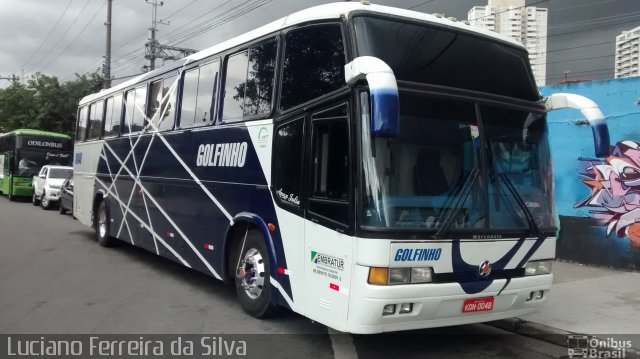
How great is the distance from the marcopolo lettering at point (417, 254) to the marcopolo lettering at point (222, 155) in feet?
8.80

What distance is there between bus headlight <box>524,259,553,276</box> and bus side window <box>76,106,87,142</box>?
1130 cm

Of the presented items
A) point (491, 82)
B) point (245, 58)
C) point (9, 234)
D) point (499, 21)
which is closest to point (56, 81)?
point (9, 234)

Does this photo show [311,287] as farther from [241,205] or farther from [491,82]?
[491,82]

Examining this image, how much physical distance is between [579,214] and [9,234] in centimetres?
1342

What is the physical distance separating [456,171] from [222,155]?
3.27 meters

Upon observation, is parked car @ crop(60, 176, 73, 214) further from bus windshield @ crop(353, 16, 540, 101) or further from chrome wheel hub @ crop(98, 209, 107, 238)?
bus windshield @ crop(353, 16, 540, 101)

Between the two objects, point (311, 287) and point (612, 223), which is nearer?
point (311, 287)

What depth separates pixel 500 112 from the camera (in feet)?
17.3

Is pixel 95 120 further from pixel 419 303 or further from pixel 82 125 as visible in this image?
pixel 419 303

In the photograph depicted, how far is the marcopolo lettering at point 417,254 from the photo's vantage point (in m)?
4.52

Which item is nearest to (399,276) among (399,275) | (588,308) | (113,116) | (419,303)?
(399,275)

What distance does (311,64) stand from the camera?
5531 mm

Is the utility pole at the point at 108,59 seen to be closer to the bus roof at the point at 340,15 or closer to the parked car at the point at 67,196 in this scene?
the parked car at the point at 67,196

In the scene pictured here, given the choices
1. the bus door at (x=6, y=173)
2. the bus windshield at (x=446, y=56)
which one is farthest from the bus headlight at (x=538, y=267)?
the bus door at (x=6, y=173)
